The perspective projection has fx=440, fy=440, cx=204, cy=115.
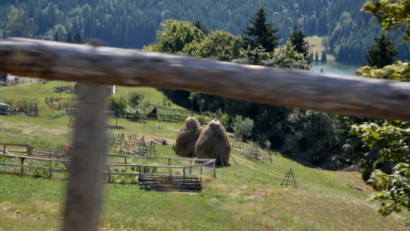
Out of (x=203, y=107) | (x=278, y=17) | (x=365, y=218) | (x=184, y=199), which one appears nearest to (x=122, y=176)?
(x=184, y=199)

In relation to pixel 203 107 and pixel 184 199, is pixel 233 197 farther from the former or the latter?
pixel 203 107

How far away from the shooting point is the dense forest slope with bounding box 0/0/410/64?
4213 inches

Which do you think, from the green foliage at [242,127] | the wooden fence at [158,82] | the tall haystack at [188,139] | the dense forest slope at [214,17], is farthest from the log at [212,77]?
the dense forest slope at [214,17]

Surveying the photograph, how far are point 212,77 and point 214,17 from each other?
154432 mm

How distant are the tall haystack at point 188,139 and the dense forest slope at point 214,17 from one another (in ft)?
229

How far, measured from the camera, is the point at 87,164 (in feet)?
7.14

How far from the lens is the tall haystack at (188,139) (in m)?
27.6

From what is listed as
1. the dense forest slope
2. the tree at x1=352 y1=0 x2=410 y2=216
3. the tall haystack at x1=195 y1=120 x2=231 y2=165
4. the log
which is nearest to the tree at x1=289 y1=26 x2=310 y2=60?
the tall haystack at x1=195 y1=120 x2=231 y2=165

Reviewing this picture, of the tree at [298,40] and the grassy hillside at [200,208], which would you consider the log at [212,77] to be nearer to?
the grassy hillside at [200,208]

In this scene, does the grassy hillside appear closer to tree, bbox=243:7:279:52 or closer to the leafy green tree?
tree, bbox=243:7:279:52

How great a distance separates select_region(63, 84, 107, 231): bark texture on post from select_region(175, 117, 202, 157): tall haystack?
25.3m

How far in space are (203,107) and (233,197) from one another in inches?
1321

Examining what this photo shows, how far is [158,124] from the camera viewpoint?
126ft

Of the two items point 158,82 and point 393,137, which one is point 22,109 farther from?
point 158,82
